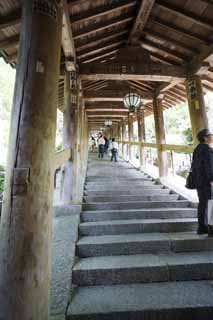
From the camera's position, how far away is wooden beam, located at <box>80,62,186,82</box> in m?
3.70

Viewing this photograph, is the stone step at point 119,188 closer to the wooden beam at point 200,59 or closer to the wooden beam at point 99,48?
the wooden beam at point 200,59

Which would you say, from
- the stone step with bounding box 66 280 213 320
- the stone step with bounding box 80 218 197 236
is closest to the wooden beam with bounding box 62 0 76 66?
the stone step with bounding box 80 218 197 236

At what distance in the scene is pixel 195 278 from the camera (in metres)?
1.96

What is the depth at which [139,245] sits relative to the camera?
2.30m

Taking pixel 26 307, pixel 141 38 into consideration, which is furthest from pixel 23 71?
pixel 141 38

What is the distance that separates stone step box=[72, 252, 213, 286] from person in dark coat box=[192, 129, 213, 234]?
1.94ft

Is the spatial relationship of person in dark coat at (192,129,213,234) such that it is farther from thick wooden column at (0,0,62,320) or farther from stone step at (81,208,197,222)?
thick wooden column at (0,0,62,320)

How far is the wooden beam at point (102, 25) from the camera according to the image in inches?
122

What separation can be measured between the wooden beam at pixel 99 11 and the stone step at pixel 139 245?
3.52 m

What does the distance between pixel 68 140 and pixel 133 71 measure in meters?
2.18

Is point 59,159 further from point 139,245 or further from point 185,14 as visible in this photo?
point 185,14

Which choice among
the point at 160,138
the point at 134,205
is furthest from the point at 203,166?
the point at 160,138

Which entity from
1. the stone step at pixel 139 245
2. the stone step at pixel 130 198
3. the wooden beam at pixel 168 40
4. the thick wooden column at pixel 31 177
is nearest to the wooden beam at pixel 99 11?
the wooden beam at pixel 168 40

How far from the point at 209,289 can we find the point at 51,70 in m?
2.75
